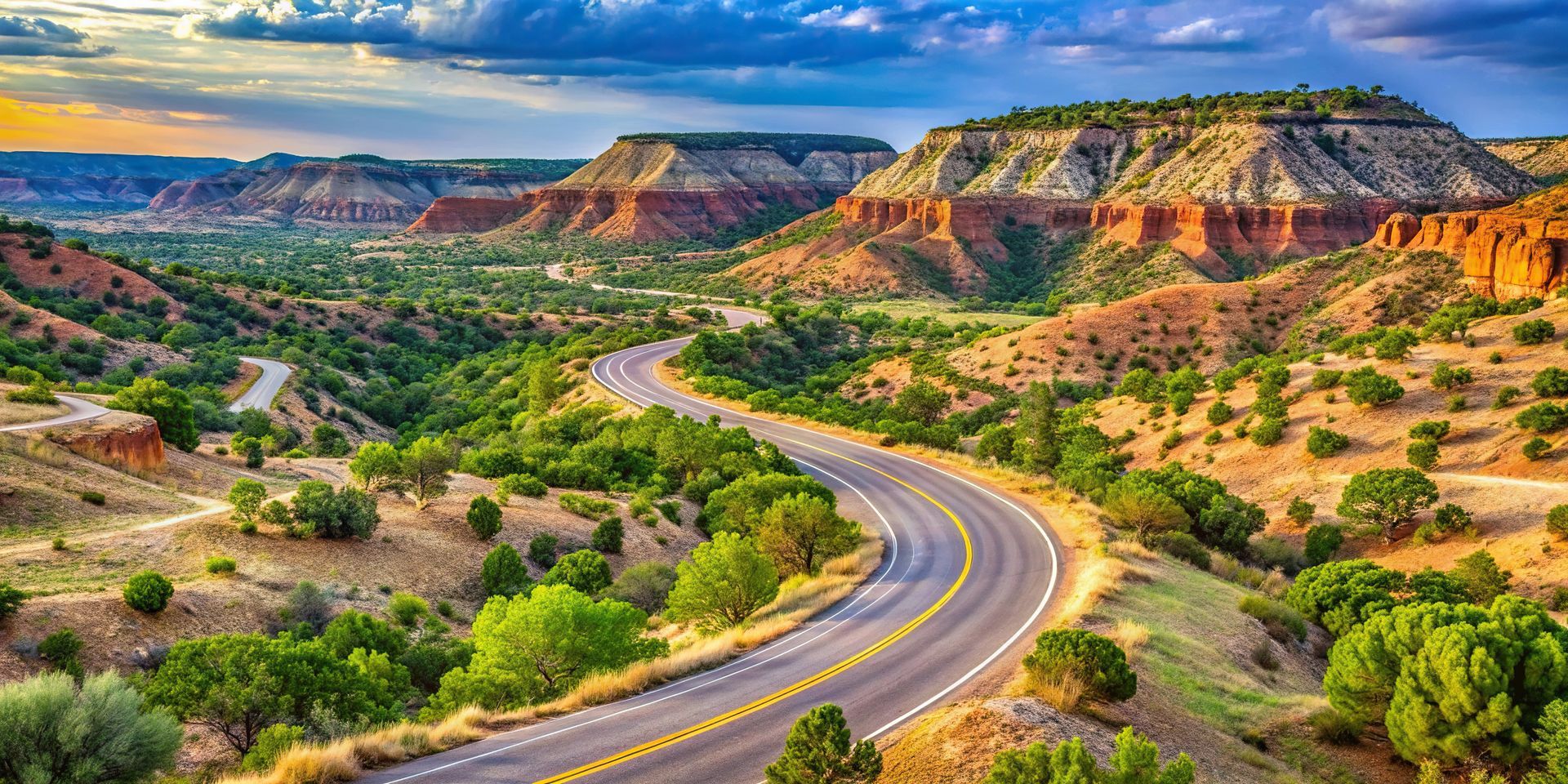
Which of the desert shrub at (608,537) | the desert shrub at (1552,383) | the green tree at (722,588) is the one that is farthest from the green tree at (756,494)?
the desert shrub at (1552,383)

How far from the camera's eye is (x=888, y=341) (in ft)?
301

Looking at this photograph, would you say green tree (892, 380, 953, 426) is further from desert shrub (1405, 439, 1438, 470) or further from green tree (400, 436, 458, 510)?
green tree (400, 436, 458, 510)

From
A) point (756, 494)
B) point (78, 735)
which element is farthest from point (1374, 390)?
point (78, 735)

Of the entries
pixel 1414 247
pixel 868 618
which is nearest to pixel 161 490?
pixel 868 618

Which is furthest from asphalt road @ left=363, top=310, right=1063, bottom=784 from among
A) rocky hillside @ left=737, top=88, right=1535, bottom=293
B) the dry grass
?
rocky hillside @ left=737, top=88, right=1535, bottom=293

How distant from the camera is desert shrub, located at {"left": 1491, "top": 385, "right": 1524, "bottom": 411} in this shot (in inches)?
1647

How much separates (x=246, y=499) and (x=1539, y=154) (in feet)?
519

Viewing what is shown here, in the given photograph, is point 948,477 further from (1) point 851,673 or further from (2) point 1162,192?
(2) point 1162,192

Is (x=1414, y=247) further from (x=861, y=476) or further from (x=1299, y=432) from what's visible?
(x=861, y=476)

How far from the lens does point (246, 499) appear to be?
28.4m

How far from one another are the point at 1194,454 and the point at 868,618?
32045mm

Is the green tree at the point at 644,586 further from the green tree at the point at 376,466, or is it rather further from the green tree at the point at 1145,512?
the green tree at the point at 1145,512

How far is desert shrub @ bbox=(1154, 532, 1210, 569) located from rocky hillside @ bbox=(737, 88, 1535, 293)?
278ft

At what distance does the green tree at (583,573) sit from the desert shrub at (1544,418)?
37.2m
